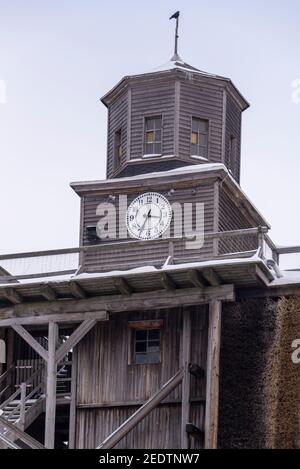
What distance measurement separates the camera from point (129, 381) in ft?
176

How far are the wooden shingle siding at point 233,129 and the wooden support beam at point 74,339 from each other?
7.01 m

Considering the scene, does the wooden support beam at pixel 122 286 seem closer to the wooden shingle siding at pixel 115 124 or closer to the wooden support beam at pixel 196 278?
the wooden support beam at pixel 196 278

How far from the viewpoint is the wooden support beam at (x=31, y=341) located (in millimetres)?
53562

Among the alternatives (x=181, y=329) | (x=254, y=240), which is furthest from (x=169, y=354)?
(x=254, y=240)

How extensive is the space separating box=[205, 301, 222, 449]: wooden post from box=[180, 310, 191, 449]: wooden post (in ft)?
2.83

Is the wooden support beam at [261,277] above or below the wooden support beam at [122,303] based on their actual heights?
above

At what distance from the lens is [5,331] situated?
5675cm

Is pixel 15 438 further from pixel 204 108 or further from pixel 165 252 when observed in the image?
pixel 204 108

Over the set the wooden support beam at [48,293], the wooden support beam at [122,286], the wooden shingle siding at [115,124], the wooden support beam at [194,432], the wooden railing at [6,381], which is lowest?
the wooden support beam at [194,432]

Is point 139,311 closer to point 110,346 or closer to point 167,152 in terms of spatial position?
point 110,346

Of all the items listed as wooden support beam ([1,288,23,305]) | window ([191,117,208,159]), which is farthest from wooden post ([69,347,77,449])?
window ([191,117,208,159])

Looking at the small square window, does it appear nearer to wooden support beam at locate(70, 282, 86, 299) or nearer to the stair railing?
wooden support beam at locate(70, 282, 86, 299)

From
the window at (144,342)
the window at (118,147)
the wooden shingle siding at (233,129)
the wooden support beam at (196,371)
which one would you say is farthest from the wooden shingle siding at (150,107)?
the wooden support beam at (196,371)

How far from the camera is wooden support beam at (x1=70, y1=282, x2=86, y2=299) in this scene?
53531 millimetres
